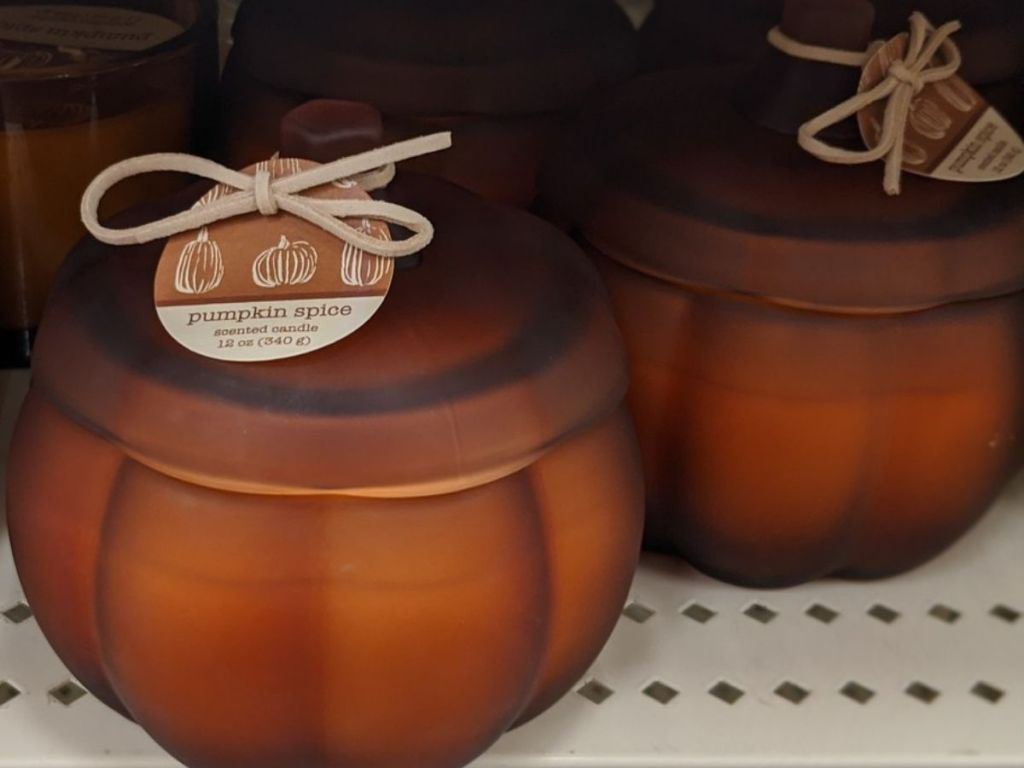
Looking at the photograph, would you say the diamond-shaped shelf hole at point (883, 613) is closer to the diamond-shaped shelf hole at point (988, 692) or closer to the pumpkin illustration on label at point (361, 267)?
the diamond-shaped shelf hole at point (988, 692)

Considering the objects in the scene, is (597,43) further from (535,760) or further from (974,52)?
(535,760)

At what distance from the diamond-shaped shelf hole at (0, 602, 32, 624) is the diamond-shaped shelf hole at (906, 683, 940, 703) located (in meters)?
0.40

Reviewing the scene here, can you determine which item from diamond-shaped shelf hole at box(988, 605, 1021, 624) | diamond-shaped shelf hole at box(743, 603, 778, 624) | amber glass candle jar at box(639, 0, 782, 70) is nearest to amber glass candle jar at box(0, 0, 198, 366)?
amber glass candle jar at box(639, 0, 782, 70)

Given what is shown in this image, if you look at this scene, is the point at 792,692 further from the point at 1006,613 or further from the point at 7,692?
the point at 7,692

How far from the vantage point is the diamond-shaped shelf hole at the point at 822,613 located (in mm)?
658

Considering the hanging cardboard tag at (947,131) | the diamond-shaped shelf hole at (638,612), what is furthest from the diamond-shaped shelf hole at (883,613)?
the hanging cardboard tag at (947,131)

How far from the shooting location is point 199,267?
0.51 meters

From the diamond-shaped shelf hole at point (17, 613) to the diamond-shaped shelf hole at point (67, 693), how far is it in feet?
0.17

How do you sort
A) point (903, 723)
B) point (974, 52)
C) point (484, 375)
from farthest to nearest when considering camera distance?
point (974, 52), point (903, 723), point (484, 375)

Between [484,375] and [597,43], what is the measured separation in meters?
0.33

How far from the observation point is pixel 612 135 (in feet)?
2.14

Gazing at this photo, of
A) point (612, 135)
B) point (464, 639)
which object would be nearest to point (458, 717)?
point (464, 639)

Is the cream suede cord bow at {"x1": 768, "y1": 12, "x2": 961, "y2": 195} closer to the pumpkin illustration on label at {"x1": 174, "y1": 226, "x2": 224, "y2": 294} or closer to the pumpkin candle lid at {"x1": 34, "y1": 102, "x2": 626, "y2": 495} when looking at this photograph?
the pumpkin candle lid at {"x1": 34, "y1": 102, "x2": 626, "y2": 495}

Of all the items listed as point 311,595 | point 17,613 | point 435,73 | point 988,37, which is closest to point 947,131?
point 988,37
